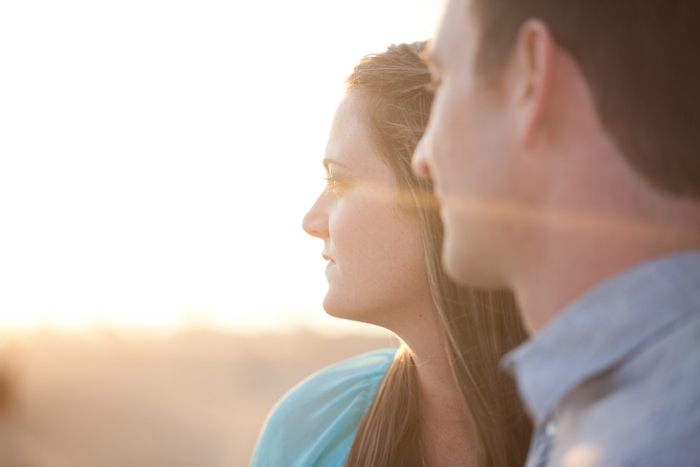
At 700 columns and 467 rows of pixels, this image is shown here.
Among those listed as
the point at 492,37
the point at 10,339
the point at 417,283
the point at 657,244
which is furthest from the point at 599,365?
the point at 10,339

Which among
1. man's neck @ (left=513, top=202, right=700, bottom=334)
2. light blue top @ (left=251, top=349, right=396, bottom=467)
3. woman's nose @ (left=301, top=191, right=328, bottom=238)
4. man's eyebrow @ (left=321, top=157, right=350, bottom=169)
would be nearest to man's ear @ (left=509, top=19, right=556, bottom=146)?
man's neck @ (left=513, top=202, right=700, bottom=334)

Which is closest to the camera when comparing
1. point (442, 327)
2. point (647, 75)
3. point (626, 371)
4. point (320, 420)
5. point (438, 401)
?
point (626, 371)

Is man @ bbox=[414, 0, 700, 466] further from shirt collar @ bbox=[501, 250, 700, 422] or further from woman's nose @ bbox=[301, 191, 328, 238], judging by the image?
woman's nose @ bbox=[301, 191, 328, 238]

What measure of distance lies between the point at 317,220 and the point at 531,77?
65.8 inches

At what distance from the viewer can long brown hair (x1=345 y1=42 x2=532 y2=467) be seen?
2178 millimetres

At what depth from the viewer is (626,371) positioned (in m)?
0.94

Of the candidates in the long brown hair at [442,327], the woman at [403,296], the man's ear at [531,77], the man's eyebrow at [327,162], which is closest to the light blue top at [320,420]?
the woman at [403,296]

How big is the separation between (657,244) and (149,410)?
12.6m

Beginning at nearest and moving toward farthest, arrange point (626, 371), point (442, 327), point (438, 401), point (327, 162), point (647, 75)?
1. point (626, 371)
2. point (647, 75)
3. point (442, 327)
4. point (438, 401)
5. point (327, 162)

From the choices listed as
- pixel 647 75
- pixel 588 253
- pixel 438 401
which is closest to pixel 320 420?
pixel 438 401

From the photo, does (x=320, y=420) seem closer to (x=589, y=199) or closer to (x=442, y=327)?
(x=442, y=327)

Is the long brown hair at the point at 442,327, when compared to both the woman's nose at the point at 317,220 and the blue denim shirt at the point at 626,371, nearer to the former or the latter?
the woman's nose at the point at 317,220

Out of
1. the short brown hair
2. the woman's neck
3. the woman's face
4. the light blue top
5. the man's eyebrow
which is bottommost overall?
the light blue top

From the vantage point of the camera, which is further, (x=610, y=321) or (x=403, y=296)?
(x=403, y=296)
